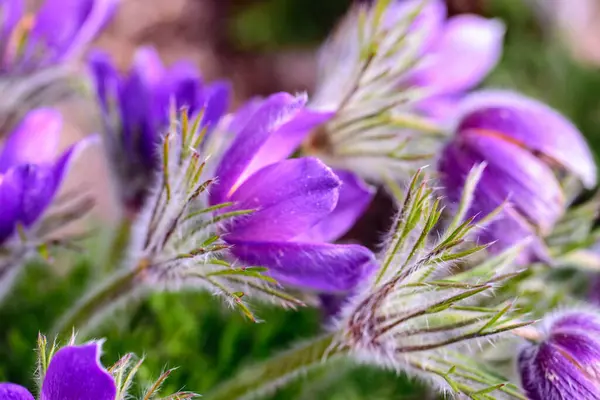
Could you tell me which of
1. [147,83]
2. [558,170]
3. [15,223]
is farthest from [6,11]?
[558,170]

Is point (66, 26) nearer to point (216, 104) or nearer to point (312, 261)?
point (216, 104)

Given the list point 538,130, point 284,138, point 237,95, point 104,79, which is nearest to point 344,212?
point 284,138

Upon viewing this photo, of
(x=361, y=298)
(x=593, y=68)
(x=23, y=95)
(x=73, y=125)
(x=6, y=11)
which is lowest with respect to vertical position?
(x=593, y=68)

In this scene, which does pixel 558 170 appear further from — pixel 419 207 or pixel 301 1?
pixel 301 1

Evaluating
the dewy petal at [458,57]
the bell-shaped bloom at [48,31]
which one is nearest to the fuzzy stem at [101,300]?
the bell-shaped bloom at [48,31]

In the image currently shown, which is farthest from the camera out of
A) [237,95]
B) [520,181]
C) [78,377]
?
[237,95]

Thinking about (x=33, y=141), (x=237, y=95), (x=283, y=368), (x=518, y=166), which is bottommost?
(x=237, y=95)

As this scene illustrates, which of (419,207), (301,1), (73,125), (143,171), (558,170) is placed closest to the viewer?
(419,207)
